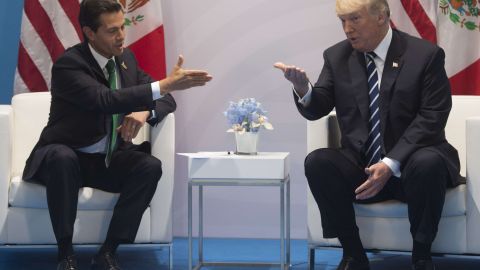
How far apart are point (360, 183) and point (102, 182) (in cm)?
120

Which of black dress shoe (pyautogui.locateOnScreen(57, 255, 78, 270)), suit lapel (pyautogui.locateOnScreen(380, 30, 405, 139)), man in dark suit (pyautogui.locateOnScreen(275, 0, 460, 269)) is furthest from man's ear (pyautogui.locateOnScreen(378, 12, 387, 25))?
black dress shoe (pyautogui.locateOnScreen(57, 255, 78, 270))

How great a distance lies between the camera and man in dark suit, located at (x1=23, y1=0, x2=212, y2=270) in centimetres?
376

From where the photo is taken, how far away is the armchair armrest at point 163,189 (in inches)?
159

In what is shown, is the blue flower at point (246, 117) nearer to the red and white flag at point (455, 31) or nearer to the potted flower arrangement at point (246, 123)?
the potted flower arrangement at point (246, 123)

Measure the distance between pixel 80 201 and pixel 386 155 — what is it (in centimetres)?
141

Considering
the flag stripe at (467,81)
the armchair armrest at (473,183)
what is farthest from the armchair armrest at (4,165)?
the flag stripe at (467,81)

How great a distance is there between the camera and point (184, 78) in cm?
377

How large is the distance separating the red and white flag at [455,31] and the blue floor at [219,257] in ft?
3.42

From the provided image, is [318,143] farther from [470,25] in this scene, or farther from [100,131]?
[470,25]

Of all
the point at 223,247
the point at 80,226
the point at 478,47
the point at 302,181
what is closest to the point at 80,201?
the point at 80,226

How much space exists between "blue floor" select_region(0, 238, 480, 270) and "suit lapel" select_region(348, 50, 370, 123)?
0.69 m

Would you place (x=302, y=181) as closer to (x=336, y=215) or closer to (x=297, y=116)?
(x=297, y=116)

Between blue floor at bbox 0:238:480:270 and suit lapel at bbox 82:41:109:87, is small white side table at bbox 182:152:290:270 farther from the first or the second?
suit lapel at bbox 82:41:109:87

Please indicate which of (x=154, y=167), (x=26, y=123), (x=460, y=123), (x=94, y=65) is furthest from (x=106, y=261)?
(x=460, y=123)
